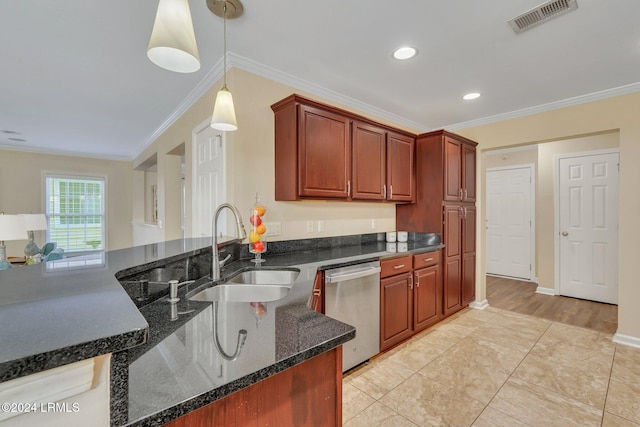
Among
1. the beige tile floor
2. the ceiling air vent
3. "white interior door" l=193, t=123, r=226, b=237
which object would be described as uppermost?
the ceiling air vent

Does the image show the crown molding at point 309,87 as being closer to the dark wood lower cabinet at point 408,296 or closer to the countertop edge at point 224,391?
the dark wood lower cabinet at point 408,296

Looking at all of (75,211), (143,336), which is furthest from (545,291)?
(75,211)

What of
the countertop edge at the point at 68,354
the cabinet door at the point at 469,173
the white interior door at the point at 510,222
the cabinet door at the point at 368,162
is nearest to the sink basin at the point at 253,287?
the countertop edge at the point at 68,354

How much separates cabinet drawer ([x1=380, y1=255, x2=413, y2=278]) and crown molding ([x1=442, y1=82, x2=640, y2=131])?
7.25ft

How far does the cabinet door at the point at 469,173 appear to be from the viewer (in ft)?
11.6

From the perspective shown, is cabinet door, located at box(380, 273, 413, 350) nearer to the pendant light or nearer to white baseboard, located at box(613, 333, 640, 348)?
the pendant light

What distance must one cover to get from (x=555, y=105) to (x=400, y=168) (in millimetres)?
1771

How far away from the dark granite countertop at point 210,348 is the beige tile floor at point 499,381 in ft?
3.93

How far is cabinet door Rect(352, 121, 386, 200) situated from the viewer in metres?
2.73

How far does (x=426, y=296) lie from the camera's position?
2.95 metres

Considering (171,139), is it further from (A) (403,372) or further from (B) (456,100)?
(A) (403,372)

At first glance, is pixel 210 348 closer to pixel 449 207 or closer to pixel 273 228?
pixel 273 228

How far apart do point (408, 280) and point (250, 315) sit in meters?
2.02

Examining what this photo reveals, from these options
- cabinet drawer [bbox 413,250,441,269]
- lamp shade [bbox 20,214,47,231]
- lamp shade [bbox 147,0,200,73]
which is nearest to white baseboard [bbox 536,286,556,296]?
cabinet drawer [bbox 413,250,441,269]
